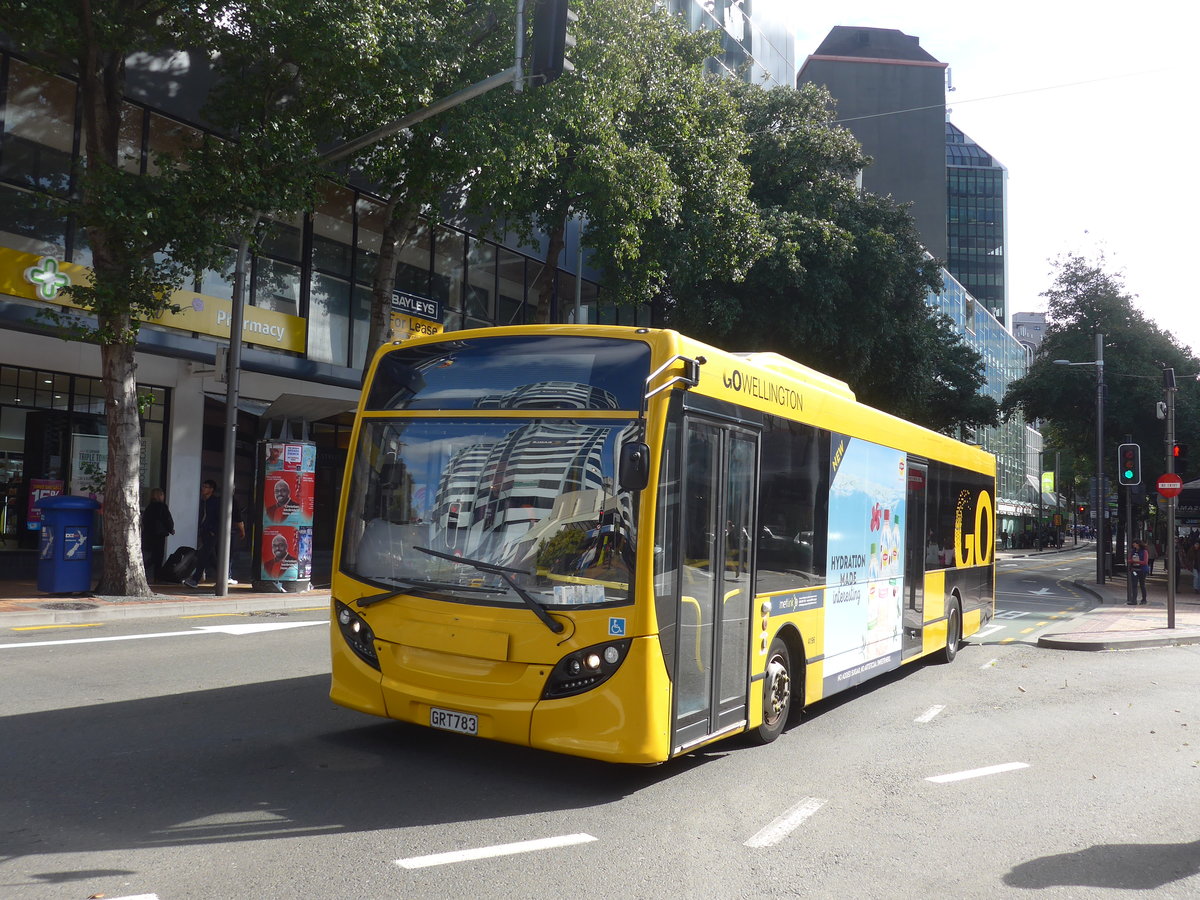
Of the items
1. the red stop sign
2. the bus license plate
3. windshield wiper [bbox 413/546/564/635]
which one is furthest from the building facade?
the red stop sign

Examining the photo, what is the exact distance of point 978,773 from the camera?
23.3 feet

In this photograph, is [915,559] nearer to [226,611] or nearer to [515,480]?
[515,480]

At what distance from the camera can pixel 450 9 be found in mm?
15859

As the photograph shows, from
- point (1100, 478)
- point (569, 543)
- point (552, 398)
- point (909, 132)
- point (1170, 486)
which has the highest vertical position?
point (909, 132)

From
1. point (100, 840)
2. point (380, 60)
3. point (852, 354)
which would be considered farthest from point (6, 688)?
point (852, 354)

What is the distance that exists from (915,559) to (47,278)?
14291mm

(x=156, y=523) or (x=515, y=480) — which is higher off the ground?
(x=515, y=480)

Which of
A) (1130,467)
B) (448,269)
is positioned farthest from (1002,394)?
(448,269)

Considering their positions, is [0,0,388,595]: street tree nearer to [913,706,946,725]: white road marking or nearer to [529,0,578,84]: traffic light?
[529,0,578,84]: traffic light

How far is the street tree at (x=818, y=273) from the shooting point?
26922 millimetres

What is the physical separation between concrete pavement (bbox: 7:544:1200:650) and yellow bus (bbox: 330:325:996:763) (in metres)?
7.91

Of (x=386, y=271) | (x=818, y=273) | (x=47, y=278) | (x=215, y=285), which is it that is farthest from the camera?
(x=818, y=273)

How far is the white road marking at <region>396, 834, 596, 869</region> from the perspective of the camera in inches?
183

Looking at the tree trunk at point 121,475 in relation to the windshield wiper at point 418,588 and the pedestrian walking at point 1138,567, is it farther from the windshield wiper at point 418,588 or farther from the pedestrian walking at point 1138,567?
the pedestrian walking at point 1138,567
